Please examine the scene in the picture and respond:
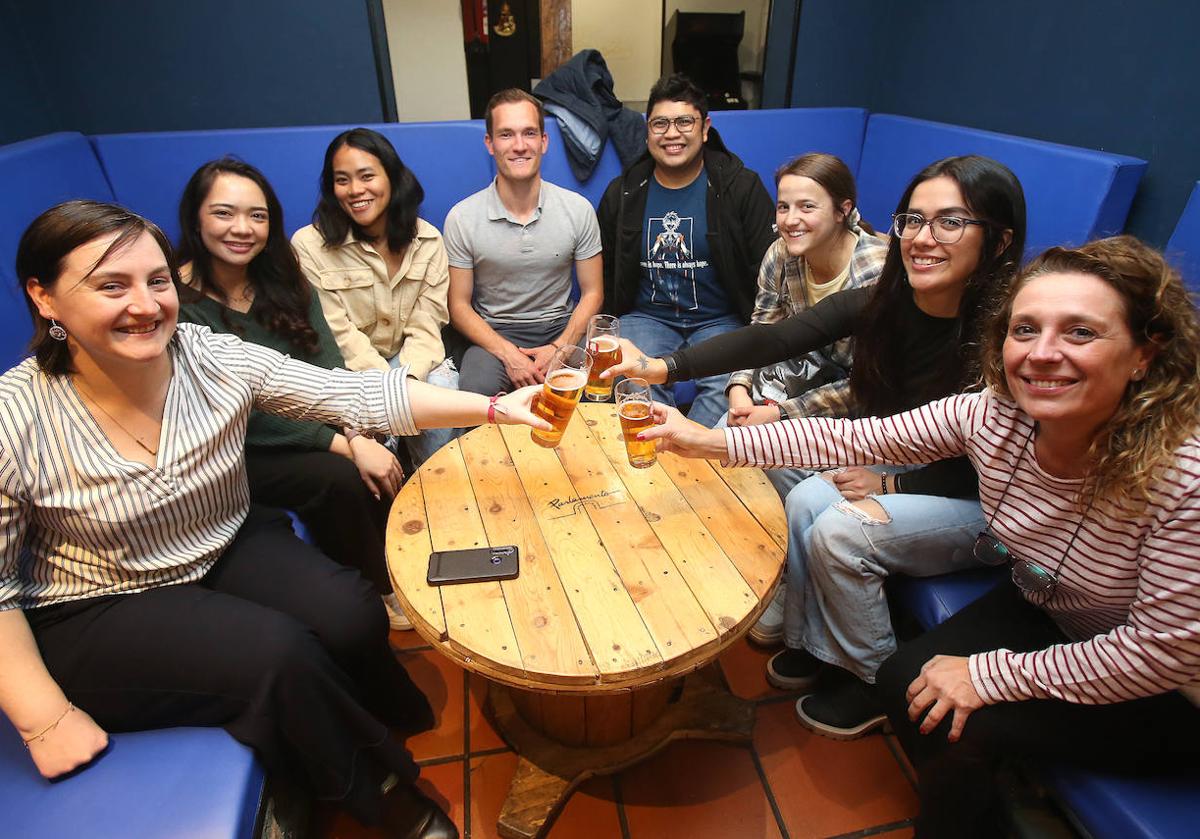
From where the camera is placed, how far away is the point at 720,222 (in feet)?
8.97

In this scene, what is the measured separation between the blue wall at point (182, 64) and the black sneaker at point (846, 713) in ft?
10.7

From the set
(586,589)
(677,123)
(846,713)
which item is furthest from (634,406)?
(677,123)

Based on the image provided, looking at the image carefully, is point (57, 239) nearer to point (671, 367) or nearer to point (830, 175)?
point (671, 367)

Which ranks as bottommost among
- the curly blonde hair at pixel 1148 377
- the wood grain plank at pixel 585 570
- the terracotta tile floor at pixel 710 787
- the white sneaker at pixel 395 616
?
the terracotta tile floor at pixel 710 787

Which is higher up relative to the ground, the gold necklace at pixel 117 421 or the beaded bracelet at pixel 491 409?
the gold necklace at pixel 117 421

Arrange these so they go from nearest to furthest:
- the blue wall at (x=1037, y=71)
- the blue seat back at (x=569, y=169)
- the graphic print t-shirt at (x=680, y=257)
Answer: the blue wall at (x=1037, y=71) < the graphic print t-shirt at (x=680, y=257) < the blue seat back at (x=569, y=169)

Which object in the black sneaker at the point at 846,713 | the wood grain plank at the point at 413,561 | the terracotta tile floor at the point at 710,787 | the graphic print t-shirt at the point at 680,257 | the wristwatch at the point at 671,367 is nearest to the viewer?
the wood grain plank at the point at 413,561

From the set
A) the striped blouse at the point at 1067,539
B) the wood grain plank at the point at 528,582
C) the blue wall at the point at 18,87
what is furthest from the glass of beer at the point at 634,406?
the blue wall at the point at 18,87

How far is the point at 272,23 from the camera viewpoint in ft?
10.00

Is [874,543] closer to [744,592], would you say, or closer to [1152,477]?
[744,592]

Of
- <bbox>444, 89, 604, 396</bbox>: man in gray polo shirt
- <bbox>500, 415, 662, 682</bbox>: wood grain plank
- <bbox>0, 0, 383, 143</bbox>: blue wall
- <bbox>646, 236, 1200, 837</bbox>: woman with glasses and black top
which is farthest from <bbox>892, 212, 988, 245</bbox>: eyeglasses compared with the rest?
<bbox>0, 0, 383, 143</bbox>: blue wall

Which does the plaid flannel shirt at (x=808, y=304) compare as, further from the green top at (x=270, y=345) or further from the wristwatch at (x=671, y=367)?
the green top at (x=270, y=345)

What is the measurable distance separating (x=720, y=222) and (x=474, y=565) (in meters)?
1.93
